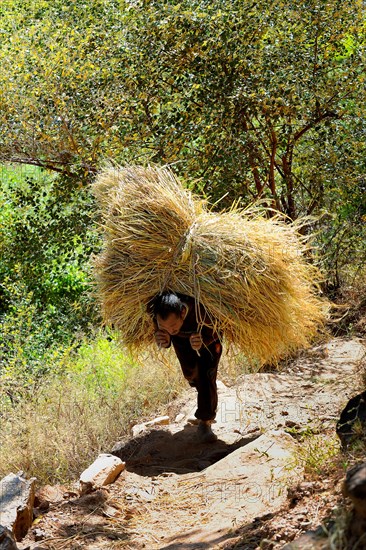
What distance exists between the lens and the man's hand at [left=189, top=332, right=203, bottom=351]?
6062mm

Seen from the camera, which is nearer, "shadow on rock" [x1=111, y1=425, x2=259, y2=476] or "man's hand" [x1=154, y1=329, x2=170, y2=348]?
"man's hand" [x1=154, y1=329, x2=170, y2=348]

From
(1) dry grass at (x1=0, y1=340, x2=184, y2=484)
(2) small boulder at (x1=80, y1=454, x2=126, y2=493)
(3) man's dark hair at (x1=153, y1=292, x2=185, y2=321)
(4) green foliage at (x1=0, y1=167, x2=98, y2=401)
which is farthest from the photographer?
(4) green foliage at (x1=0, y1=167, x2=98, y2=401)

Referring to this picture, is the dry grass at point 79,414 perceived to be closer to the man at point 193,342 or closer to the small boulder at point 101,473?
the small boulder at point 101,473

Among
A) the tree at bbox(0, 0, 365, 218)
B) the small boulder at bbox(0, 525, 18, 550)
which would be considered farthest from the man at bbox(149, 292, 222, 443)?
the tree at bbox(0, 0, 365, 218)

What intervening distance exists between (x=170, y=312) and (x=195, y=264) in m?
0.37

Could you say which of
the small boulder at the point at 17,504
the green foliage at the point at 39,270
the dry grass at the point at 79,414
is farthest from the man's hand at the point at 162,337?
the green foliage at the point at 39,270

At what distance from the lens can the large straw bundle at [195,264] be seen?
602 cm

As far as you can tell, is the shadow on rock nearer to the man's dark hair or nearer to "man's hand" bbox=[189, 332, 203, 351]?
"man's hand" bbox=[189, 332, 203, 351]

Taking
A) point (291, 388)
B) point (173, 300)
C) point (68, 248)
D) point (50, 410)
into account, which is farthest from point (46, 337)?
point (173, 300)

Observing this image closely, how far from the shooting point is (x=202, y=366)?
6.40m

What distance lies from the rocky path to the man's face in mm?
916

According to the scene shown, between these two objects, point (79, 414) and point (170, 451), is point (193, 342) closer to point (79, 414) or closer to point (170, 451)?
point (170, 451)

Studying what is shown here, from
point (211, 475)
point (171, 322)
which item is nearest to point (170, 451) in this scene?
point (211, 475)

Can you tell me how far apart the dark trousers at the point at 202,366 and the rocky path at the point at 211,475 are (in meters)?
0.38
